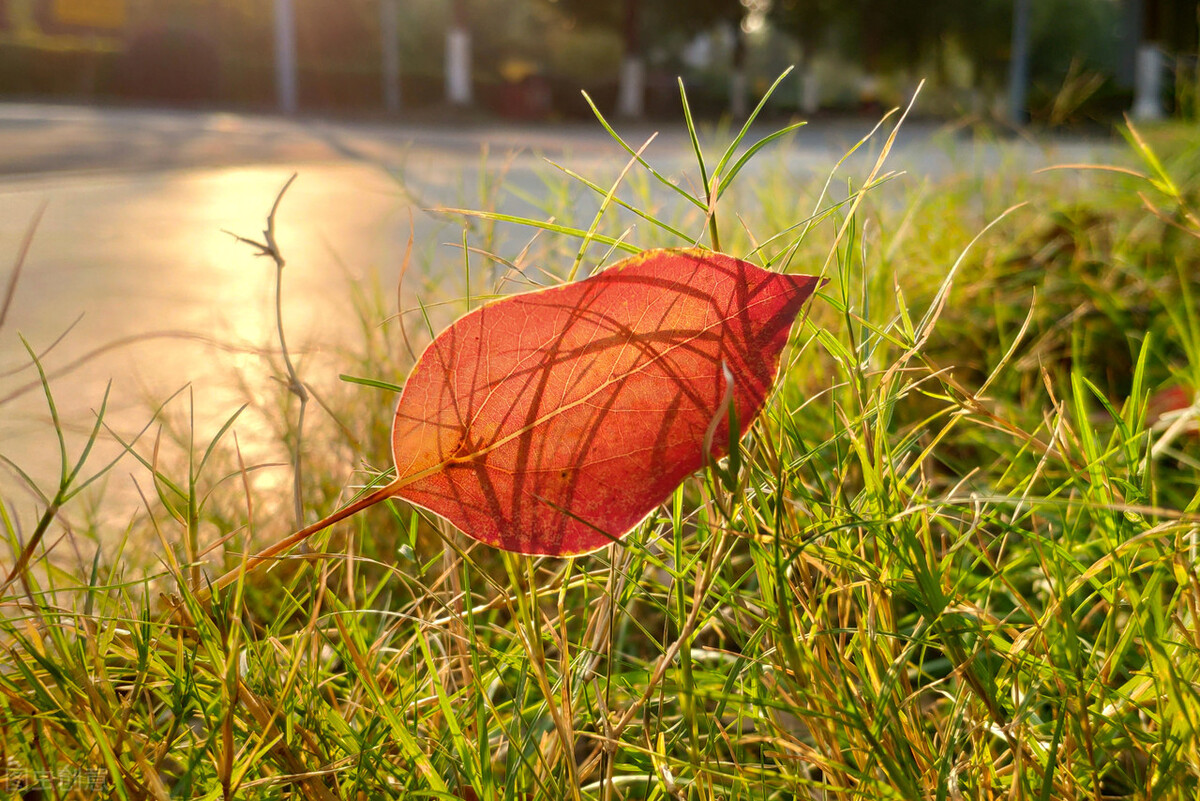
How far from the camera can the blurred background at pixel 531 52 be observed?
14.1 metres

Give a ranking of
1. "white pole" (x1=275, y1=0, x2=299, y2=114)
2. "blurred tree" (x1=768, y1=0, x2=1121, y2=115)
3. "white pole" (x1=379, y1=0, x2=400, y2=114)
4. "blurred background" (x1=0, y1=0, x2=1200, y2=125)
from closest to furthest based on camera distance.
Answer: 1. "white pole" (x1=275, y1=0, x2=299, y2=114)
2. "blurred background" (x1=0, y1=0, x2=1200, y2=125)
3. "white pole" (x1=379, y1=0, x2=400, y2=114)
4. "blurred tree" (x1=768, y1=0, x2=1121, y2=115)

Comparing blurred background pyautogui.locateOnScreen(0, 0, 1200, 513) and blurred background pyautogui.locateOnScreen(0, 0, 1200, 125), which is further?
blurred background pyautogui.locateOnScreen(0, 0, 1200, 125)

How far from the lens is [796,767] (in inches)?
19.0

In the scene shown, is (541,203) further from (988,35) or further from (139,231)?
(988,35)

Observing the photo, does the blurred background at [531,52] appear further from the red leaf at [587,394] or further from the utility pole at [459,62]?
the red leaf at [587,394]

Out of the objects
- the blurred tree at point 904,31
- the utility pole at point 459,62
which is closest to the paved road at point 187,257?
the utility pole at point 459,62

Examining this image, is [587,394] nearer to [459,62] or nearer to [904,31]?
[459,62]

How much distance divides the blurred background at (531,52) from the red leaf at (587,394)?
30.7 feet

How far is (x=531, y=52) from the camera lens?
22359mm

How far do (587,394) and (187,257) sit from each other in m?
1.92

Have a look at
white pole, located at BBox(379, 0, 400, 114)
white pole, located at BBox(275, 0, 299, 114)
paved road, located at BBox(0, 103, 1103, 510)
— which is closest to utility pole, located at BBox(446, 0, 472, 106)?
white pole, located at BBox(379, 0, 400, 114)

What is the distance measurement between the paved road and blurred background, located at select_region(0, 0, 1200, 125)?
7.26 metres

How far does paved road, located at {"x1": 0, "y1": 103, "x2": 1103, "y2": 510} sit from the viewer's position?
1.14 m

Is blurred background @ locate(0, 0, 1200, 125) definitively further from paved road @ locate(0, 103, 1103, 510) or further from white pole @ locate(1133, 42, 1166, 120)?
paved road @ locate(0, 103, 1103, 510)
